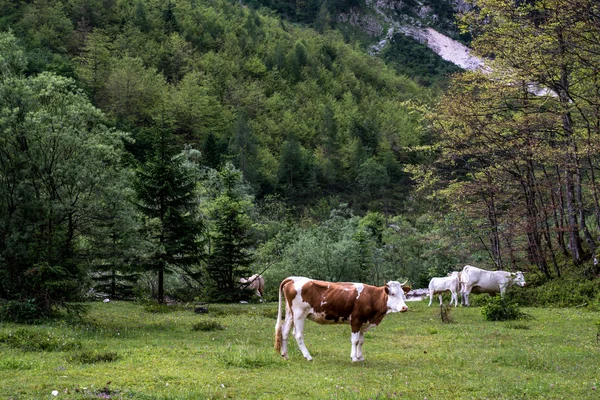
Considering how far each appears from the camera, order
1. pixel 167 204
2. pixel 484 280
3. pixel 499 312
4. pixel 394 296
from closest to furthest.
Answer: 1. pixel 394 296
2. pixel 499 312
3. pixel 484 280
4. pixel 167 204

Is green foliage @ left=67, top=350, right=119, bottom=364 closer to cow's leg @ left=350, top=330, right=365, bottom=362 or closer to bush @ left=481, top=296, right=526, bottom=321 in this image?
cow's leg @ left=350, top=330, right=365, bottom=362

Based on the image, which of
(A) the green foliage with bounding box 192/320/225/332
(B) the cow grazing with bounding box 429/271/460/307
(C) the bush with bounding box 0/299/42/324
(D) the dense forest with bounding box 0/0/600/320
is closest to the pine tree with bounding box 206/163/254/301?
(D) the dense forest with bounding box 0/0/600/320

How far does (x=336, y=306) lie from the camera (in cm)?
1243

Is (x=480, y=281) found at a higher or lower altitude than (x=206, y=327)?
higher

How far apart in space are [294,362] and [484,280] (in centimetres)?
1767

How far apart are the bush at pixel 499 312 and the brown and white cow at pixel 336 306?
33.5 ft

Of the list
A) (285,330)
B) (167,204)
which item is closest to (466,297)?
(167,204)

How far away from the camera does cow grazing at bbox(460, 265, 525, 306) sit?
2691 cm

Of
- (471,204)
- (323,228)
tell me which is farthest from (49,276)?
(323,228)

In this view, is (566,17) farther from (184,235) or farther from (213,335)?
(184,235)

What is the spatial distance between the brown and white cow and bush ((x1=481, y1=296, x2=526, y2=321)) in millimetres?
10219

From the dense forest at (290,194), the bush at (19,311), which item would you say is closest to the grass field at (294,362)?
the bush at (19,311)

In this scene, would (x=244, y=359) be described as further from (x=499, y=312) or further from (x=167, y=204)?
(x=167, y=204)

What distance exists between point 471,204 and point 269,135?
82670mm
